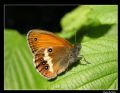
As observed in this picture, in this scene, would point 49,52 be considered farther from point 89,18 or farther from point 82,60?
point 89,18

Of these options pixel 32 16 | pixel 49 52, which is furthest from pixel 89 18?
pixel 32 16

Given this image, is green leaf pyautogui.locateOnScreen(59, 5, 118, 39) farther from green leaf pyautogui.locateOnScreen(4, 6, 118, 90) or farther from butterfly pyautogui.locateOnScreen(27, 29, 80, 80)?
butterfly pyautogui.locateOnScreen(27, 29, 80, 80)

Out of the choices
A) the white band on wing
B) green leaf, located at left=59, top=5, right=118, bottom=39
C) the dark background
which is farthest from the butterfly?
the dark background

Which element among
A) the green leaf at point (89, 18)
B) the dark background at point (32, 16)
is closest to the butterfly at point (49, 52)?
the green leaf at point (89, 18)

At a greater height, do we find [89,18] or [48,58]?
[89,18]

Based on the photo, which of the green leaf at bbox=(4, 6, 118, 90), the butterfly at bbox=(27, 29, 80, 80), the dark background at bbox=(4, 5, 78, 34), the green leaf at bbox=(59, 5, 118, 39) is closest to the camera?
the green leaf at bbox=(4, 6, 118, 90)

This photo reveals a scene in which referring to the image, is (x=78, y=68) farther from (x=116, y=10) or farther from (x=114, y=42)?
(x=116, y=10)

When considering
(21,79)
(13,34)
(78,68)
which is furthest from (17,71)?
(78,68)
